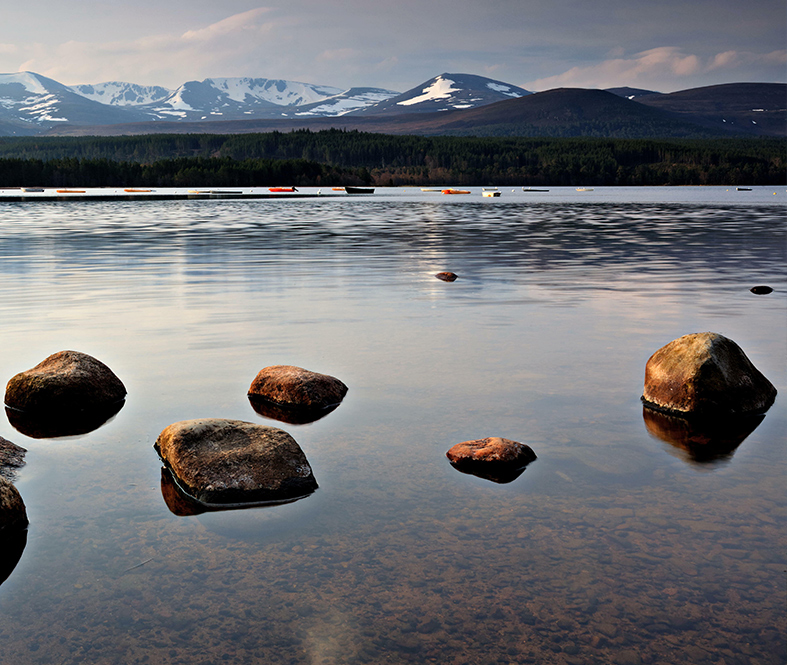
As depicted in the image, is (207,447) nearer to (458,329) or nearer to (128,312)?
(458,329)

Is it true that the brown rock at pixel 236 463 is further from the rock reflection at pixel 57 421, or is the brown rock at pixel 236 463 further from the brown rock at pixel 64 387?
the brown rock at pixel 64 387

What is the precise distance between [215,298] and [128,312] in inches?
132

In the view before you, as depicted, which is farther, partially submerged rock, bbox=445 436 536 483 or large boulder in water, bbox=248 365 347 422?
large boulder in water, bbox=248 365 347 422

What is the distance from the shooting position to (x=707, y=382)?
12.5 metres

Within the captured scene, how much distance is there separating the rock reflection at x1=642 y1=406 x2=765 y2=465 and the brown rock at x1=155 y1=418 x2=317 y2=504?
5.05m

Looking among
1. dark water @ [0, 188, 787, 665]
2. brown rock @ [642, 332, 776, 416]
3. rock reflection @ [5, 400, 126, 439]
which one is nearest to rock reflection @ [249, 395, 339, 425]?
dark water @ [0, 188, 787, 665]

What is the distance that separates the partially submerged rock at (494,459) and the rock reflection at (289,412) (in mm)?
2856

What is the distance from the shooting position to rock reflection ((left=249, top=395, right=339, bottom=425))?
41.3 ft

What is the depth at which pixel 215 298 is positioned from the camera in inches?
1007

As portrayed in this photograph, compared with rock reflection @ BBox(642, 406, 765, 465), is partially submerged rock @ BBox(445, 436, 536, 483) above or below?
above

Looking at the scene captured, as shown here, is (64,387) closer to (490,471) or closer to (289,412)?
(289,412)

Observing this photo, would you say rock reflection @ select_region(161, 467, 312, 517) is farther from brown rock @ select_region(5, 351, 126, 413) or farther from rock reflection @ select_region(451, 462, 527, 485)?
brown rock @ select_region(5, 351, 126, 413)

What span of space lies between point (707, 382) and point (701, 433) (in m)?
1.03

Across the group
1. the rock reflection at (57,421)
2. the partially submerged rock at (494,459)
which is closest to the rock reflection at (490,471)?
the partially submerged rock at (494,459)
